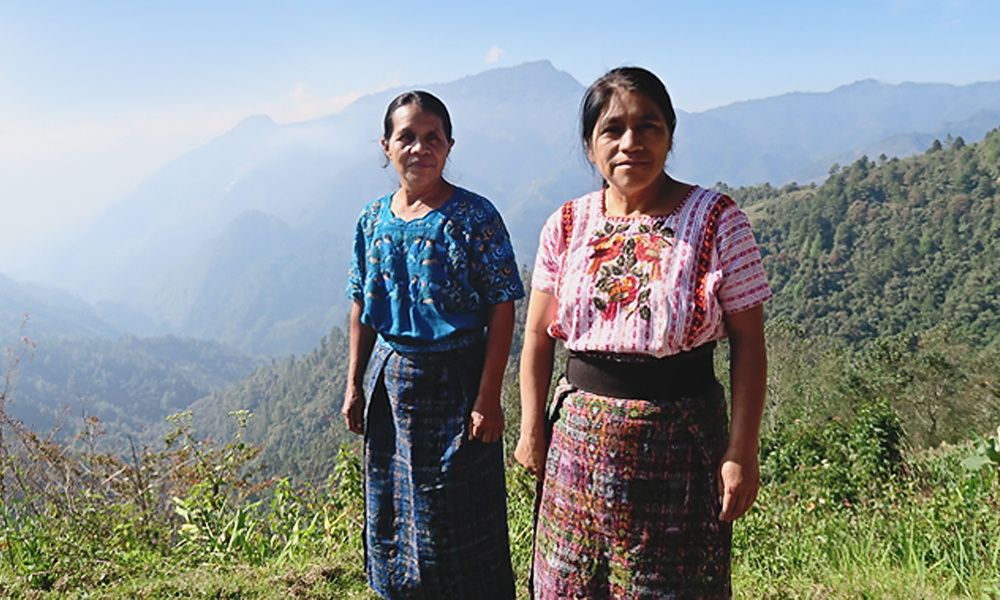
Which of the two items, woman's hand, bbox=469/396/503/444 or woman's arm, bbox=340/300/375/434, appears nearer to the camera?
woman's hand, bbox=469/396/503/444

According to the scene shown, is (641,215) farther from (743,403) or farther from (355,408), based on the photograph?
(355,408)

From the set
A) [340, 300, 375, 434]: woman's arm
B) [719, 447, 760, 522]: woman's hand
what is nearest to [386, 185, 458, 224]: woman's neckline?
[340, 300, 375, 434]: woman's arm

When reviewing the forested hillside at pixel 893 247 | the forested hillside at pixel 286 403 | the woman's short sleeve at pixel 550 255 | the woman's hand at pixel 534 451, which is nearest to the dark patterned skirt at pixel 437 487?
the woman's hand at pixel 534 451

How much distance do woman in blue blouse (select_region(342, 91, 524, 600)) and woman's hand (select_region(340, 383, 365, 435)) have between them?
6.7 inches

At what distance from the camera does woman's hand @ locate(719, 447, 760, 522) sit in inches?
53.4

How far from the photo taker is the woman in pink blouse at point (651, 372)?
135cm

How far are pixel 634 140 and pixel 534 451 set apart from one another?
816mm

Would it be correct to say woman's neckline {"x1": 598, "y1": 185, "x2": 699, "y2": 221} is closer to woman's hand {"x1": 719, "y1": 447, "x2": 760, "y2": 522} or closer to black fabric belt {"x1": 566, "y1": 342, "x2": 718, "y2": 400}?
black fabric belt {"x1": 566, "y1": 342, "x2": 718, "y2": 400}

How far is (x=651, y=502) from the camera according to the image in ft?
4.64

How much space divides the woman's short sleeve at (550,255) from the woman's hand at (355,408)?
102cm

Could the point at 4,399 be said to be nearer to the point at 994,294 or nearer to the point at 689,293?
the point at 689,293

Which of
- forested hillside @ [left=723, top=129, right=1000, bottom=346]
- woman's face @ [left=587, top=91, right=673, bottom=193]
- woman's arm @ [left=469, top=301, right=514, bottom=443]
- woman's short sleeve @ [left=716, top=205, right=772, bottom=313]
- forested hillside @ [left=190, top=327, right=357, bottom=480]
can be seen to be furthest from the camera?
forested hillside @ [left=190, top=327, right=357, bottom=480]

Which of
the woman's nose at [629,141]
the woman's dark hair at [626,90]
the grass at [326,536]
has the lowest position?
the grass at [326,536]

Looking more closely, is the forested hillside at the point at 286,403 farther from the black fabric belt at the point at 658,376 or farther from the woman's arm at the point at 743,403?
the woman's arm at the point at 743,403
